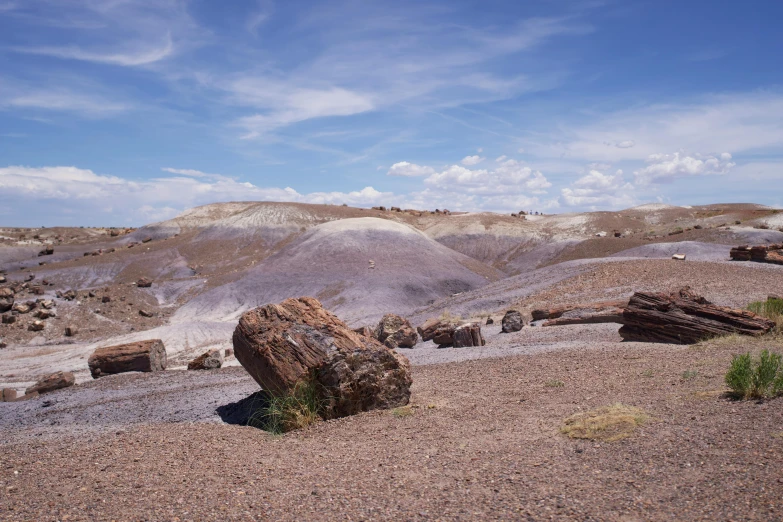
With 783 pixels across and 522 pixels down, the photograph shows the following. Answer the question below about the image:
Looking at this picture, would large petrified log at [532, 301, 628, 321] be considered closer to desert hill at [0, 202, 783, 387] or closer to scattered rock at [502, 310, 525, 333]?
scattered rock at [502, 310, 525, 333]

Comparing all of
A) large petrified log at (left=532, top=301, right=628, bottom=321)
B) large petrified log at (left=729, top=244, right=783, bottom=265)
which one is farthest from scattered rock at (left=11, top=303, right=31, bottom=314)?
large petrified log at (left=729, top=244, right=783, bottom=265)

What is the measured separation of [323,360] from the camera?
8883 mm

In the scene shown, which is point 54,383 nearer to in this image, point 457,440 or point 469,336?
point 469,336

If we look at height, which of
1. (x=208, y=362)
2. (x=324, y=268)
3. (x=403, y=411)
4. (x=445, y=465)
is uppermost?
(x=324, y=268)

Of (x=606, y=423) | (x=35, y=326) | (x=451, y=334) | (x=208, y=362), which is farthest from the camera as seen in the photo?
(x=35, y=326)

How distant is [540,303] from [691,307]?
34.5 feet

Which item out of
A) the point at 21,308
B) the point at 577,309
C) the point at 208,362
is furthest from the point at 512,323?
the point at 21,308

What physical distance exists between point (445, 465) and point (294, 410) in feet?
10.0

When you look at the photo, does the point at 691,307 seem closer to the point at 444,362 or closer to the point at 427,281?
the point at 444,362

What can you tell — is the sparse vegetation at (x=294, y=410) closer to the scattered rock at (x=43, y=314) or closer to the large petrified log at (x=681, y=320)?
the large petrified log at (x=681, y=320)

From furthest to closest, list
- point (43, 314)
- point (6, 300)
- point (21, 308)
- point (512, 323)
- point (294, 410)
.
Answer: point (6, 300), point (21, 308), point (43, 314), point (512, 323), point (294, 410)

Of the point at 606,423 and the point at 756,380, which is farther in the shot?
the point at 756,380

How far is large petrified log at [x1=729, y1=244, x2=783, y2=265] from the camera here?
2423cm

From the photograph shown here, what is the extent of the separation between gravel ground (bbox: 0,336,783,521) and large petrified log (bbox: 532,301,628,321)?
9138 mm
